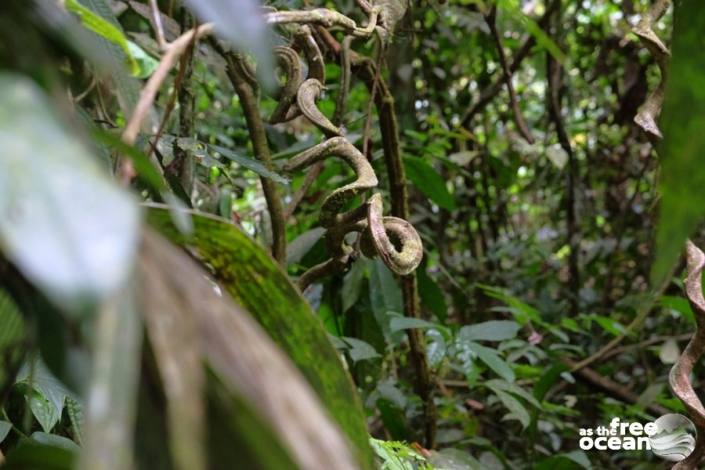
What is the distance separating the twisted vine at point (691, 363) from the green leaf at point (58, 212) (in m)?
0.51

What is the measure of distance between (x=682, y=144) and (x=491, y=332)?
2.76 ft

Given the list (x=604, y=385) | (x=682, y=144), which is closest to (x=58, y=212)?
(x=682, y=144)

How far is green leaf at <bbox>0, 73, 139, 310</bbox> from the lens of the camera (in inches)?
6.3

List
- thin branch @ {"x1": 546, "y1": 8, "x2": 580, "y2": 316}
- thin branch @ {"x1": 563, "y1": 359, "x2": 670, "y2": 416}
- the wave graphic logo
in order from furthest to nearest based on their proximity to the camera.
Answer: thin branch @ {"x1": 546, "y1": 8, "x2": 580, "y2": 316} < thin branch @ {"x1": 563, "y1": 359, "x2": 670, "y2": 416} < the wave graphic logo

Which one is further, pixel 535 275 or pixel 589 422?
pixel 535 275

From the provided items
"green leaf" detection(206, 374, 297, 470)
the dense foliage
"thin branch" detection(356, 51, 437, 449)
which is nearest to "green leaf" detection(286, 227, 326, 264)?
the dense foliage

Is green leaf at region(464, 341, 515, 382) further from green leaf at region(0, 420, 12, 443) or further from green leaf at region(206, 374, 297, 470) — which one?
green leaf at region(206, 374, 297, 470)

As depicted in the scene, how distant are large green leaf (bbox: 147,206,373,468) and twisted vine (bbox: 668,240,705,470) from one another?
35 centimetres

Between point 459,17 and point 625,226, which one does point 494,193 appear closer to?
point 625,226

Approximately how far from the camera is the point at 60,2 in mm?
274

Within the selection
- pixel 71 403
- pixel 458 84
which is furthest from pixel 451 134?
pixel 71 403

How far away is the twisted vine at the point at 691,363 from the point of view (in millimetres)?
596

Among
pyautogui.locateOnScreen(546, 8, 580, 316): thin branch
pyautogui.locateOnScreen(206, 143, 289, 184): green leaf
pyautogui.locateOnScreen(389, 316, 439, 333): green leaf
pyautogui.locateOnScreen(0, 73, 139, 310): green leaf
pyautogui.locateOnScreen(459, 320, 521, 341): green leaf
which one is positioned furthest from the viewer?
pyautogui.locateOnScreen(546, 8, 580, 316): thin branch

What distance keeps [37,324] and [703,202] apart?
0.22 meters
